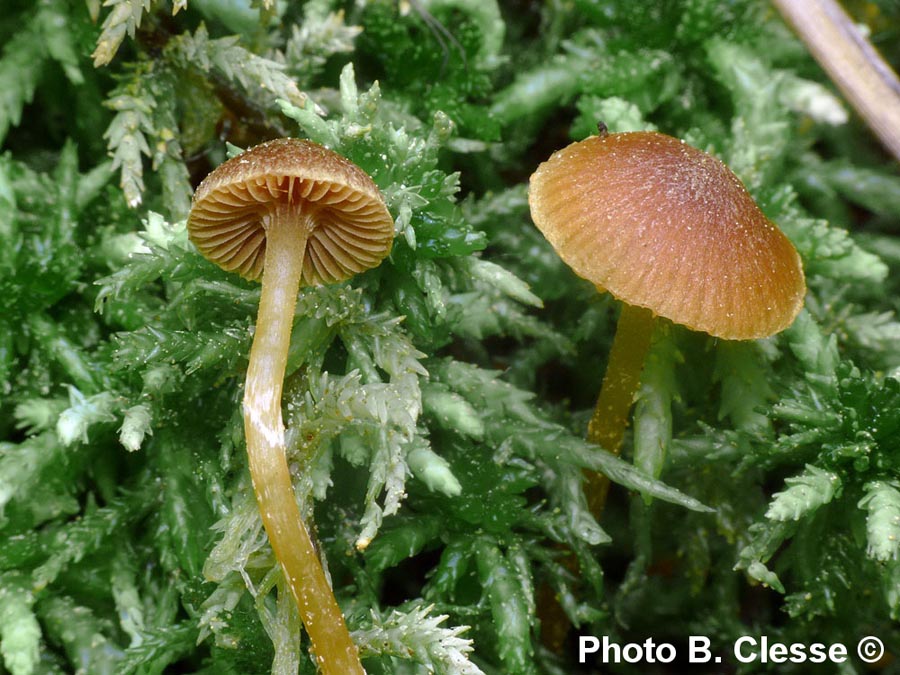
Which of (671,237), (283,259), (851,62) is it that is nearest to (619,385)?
(671,237)

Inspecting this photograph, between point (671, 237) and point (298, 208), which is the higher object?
point (298, 208)

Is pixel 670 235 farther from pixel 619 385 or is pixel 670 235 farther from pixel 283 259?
pixel 283 259

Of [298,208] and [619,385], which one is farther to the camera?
[619,385]

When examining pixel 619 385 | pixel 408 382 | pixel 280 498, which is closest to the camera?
pixel 280 498

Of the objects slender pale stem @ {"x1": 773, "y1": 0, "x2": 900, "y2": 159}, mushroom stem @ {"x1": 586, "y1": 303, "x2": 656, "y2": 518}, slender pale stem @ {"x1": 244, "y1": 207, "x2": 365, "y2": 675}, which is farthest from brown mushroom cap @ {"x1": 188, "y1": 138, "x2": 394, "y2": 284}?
slender pale stem @ {"x1": 773, "y1": 0, "x2": 900, "y2": 159}

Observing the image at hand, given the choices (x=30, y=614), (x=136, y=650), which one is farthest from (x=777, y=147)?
(x=30, y=614)

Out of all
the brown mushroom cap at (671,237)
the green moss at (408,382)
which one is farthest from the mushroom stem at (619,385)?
the brown mushroom cap at (671,237)

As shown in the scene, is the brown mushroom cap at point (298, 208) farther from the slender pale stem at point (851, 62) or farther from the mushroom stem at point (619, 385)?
the slender pale stem at point (851, 62)

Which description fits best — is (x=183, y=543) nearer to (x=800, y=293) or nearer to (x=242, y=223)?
(x=242, y=223)
